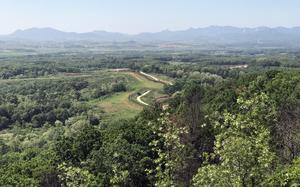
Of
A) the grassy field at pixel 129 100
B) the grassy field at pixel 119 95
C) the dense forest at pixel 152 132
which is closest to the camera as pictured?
the dense forest at pixel 152 132

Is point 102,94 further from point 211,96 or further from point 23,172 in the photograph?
point 23,172

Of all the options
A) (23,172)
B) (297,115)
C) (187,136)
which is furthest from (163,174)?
(23,172)

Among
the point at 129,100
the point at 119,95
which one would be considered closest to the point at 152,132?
the point at 129,100

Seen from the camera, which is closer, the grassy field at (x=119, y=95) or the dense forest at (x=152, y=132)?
the dense forest at (x=152, y=132)

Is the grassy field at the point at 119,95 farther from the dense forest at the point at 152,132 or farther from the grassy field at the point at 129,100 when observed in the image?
the dense forest at the point at 152,132

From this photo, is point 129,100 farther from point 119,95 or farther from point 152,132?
point 152,132

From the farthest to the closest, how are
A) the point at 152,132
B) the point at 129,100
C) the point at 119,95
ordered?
the point at 119,95, the point at 129,100, the point at 152,132

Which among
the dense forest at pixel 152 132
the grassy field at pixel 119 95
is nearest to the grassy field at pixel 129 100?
the grassy field at pixel 119 95

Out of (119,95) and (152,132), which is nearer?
(152,132)
